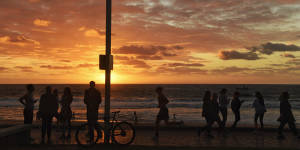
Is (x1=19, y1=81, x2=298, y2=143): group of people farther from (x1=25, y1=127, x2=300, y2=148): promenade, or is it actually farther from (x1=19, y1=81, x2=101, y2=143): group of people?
(x1=25, y1=127, x2=300, y2=148): promenade

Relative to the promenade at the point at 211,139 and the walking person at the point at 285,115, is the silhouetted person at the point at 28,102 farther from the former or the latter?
the walking person at the point at 285,115

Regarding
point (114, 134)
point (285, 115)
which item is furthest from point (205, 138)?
point (114, 134)

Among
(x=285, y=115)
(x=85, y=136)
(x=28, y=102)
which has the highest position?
(x=28, y=102)

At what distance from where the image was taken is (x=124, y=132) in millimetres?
8555

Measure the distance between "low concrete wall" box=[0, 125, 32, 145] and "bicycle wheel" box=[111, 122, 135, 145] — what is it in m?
2.89

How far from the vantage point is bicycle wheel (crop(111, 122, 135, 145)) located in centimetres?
852

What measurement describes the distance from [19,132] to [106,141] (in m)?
2.76

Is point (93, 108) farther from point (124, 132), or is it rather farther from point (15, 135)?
point (15, 135)

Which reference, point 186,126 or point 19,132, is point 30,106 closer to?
point 19,132

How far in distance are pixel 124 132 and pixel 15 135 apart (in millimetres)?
3362

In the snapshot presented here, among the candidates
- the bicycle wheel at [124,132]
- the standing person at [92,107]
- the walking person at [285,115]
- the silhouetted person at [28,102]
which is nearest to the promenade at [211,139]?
the walking person at [285,115]

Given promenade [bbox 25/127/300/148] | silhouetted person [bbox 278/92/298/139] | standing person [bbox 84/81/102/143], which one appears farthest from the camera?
silhouetted person [bbox 278/92/298/139]

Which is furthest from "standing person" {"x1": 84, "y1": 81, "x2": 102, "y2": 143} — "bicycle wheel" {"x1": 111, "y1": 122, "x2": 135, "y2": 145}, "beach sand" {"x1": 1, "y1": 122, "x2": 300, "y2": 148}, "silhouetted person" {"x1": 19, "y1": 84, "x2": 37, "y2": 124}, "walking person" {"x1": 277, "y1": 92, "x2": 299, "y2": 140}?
"walking person" {"x1": 277, "y1": 92, "x2": 299, "y2": 140}

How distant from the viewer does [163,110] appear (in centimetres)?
1015
